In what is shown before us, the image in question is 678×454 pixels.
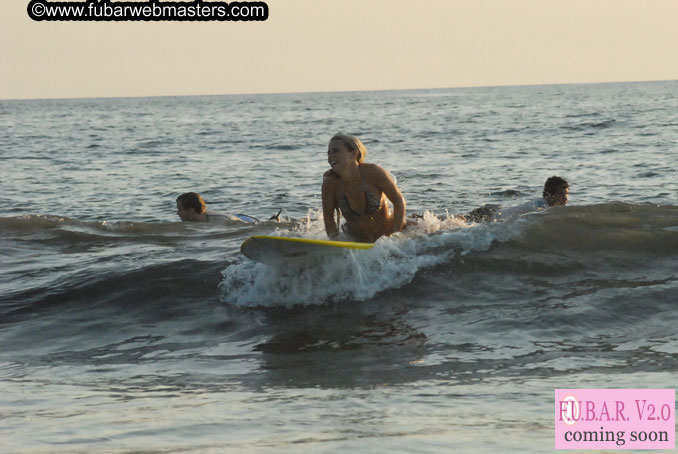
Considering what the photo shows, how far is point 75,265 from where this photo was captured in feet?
36.8

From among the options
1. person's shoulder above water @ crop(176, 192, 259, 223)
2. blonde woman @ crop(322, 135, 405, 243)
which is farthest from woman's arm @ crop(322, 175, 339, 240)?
person's shoulder above water @ crop(176, 192, 259, 223)

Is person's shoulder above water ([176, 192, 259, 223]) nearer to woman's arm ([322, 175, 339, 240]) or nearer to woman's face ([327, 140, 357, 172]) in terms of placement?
woman's arm ([322, 175, 339, 240])

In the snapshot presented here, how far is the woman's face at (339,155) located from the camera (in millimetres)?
9062

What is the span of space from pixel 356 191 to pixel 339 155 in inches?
21.7

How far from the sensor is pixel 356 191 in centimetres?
948

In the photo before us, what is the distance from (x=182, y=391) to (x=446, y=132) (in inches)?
1394

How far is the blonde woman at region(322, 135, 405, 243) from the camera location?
916 centimetres

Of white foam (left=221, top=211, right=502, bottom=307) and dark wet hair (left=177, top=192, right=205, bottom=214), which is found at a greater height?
dark wet hair (left=177, top=192, right=205, bottom=214)

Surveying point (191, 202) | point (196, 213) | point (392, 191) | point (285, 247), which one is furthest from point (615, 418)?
point (196, 213)

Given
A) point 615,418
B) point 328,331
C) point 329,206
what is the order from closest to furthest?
point 615,418 < point 328,331 < point 329,206

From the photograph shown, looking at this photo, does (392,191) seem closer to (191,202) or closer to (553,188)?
(553,188)

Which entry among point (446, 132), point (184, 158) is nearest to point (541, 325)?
point (184, 158)

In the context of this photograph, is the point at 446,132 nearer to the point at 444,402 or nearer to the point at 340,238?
the point at 340,238

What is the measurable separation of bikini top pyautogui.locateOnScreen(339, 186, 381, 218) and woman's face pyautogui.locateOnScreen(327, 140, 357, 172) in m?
0.44
